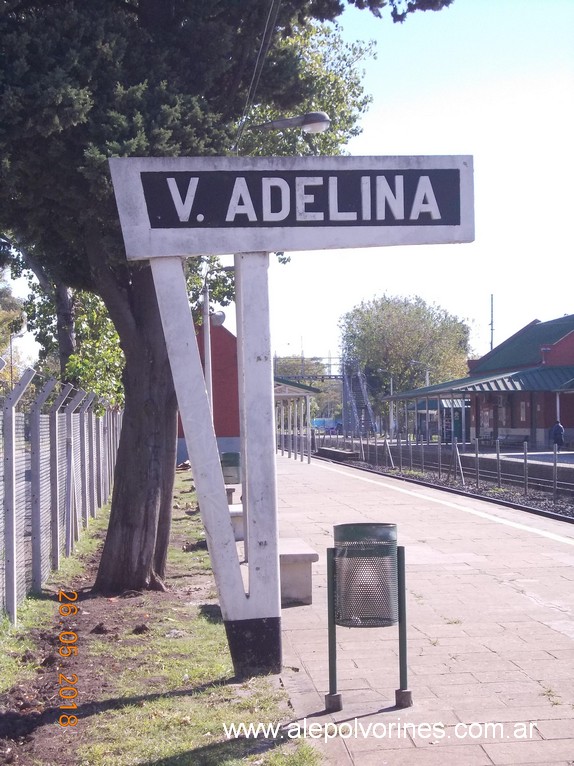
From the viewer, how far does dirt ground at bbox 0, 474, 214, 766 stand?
16.2ft

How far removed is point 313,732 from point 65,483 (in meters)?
6.92

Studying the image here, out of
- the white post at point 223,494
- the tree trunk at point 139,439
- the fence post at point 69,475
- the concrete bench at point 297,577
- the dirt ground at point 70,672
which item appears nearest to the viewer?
the dirt ground at point 70,672

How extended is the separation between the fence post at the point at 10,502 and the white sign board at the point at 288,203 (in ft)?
6.18

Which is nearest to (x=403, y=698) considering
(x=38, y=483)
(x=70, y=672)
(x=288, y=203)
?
(x=70, y=672)

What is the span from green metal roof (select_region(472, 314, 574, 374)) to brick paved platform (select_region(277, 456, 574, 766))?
1728 inches

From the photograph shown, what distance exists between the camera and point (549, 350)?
2018 inches

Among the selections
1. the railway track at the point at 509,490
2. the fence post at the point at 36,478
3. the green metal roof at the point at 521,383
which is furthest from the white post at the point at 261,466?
the green metal roof at the point at 521,383

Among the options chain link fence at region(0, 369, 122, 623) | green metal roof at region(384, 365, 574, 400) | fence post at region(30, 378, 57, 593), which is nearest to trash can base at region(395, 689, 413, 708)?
chain link fence at region(0, 369, 122, 623)

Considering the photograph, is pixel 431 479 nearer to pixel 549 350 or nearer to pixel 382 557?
pixel 382 557

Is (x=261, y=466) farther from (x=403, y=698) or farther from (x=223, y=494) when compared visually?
(x=403, y=698)

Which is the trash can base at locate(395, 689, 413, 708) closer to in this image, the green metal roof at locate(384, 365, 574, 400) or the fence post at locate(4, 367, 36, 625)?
the fence post at locate(4, 367, 36, 625)

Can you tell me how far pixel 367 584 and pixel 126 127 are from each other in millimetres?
4769

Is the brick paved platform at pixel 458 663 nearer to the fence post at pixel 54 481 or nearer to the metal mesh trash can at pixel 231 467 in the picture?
the fence post at pixel 54 481
